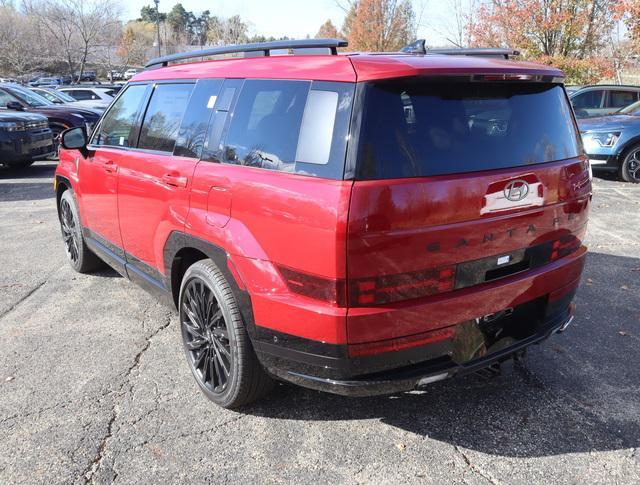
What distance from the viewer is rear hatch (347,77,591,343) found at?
2.17m

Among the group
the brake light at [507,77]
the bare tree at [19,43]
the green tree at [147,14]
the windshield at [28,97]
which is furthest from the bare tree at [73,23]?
the green tree at [147,14]

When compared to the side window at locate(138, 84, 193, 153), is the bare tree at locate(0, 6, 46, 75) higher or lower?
higher

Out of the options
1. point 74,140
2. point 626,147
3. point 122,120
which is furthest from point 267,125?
point 626,147

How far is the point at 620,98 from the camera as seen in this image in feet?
40.1

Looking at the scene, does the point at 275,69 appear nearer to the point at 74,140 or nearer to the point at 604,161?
the point at 74,140

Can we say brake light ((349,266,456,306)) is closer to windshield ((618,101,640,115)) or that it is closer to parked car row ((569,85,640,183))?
parked car row ((569,85,640,183))

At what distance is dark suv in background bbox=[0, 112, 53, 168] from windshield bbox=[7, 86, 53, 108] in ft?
8.34

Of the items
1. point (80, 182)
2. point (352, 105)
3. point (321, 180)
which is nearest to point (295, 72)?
point (352, 105)

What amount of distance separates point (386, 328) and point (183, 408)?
4.58 ft

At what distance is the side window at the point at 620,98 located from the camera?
12164 mm

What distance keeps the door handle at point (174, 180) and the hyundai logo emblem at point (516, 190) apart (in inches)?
66.6

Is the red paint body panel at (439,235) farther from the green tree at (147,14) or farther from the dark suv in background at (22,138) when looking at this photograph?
the green tree at (147,14)

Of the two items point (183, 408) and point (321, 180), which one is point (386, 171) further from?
point (183, 408)

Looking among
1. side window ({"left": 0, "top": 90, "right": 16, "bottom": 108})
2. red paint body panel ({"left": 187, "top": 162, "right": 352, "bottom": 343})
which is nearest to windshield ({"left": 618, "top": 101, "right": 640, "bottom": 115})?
red paint body panel ({"left": 187, "top": 162, "right": 352, "bottom": 343})
